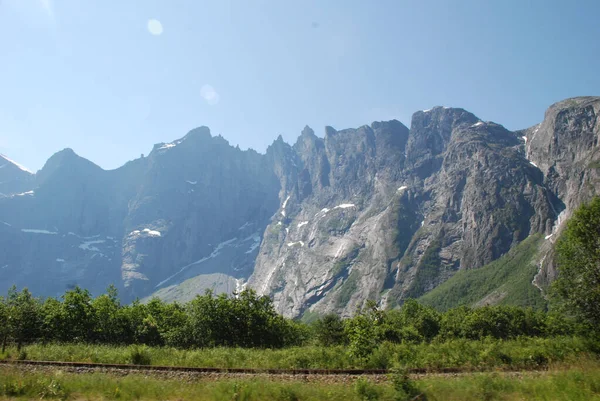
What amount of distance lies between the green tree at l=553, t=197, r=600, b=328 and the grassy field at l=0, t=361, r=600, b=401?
10.9 m

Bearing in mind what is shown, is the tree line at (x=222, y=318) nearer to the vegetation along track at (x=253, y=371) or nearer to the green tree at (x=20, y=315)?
the green tree at (x=20, y=315)

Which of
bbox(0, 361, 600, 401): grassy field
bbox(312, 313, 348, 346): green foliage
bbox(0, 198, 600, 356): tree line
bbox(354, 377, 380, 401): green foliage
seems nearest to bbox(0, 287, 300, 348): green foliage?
bbox(0, 198, 600, 356): tree line

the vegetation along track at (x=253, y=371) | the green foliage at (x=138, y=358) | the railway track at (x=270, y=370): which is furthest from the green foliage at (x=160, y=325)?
the vegetation along track at (x=253, y=371)

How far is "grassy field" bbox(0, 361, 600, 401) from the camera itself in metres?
15.7

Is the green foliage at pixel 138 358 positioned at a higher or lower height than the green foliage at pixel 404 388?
higher

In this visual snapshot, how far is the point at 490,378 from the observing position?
17.3m

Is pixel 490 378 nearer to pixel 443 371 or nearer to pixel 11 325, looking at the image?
pixel 443 371

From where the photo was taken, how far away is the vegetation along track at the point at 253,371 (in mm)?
20188

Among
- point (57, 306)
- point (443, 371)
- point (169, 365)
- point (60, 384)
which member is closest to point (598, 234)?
point (443, 371)

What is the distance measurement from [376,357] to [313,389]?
7.93 m

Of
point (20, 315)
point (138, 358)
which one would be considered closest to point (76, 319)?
point (20, 315)

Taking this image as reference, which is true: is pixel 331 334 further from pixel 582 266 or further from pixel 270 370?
pixel 270 370

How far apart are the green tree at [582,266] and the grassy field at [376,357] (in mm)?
3643

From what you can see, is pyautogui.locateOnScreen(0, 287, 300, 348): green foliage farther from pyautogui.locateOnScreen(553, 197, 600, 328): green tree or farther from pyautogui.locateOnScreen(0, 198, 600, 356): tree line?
pyautogui.locateOnScreen(553, 197, 600, 328): green tree
